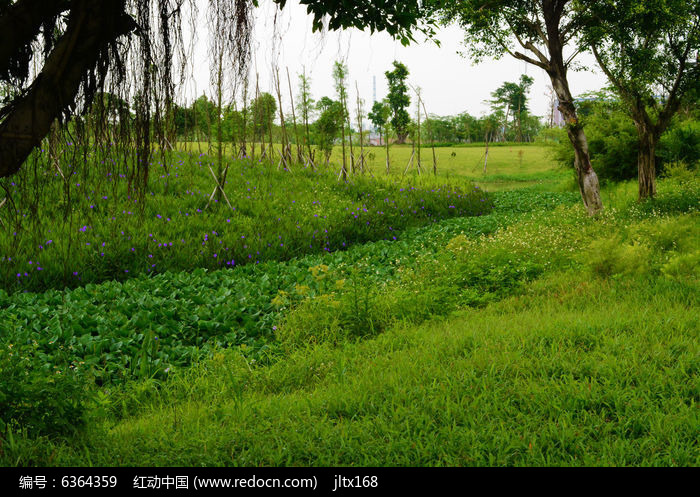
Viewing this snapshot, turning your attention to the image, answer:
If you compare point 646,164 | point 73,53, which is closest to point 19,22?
point 73,53

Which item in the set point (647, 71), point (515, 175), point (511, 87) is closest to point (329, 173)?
point (647, 71)

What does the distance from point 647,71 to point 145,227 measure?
12814mm

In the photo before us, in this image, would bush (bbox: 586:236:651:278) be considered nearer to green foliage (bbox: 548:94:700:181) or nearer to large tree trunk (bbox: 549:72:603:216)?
large tree trunk (bbox: 549:72:603:216)

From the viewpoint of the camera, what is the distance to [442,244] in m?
10.1

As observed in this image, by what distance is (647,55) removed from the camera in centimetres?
1283

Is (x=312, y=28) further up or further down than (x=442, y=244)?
further up

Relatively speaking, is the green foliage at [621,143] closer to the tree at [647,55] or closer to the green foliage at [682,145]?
the green foliage at [682,145]

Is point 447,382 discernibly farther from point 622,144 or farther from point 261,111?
point 622,144

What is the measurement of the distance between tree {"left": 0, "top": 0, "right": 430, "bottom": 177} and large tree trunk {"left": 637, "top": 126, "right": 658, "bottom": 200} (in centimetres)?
1406

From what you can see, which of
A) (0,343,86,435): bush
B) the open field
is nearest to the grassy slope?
(0,343,86,435): bush

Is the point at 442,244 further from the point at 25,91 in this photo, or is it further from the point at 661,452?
the point at 25,91

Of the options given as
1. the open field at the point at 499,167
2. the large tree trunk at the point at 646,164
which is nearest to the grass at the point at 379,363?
the large tree trunk at the point at 646,164

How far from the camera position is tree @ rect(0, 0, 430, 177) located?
2170 mm

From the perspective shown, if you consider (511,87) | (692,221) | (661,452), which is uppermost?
(511,87)
